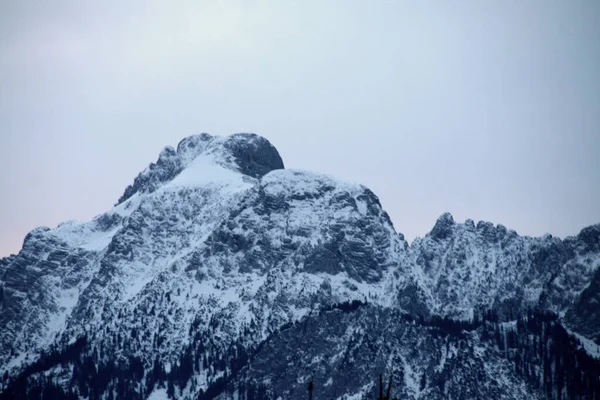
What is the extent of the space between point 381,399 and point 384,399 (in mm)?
4147

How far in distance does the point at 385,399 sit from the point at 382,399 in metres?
4.72

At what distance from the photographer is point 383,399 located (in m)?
116

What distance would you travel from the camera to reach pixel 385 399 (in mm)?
118750

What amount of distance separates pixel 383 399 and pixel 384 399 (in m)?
2.23

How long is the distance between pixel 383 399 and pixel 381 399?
75.7 inches

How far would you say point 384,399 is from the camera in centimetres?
11831

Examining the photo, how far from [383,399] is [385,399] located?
2.68 meters

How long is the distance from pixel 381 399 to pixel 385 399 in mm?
4602

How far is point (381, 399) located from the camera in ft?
375

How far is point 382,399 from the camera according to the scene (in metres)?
114
